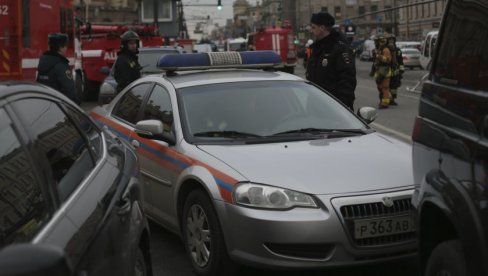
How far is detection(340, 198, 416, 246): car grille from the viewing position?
169 inches

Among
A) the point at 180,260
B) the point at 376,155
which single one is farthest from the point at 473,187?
the point at 180,260

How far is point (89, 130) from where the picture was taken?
12.5 feet

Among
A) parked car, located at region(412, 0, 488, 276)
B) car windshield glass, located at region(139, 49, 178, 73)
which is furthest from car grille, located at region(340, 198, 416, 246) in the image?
car windshield glass, located at region(139, 49, 178, 73)

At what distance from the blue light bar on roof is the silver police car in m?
0.01

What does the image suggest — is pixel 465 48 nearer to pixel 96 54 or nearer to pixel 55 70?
pixel 55 70

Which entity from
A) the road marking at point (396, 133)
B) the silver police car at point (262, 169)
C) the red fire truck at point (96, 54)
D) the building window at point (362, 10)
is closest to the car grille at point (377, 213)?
the silver police car at point (262, 169)

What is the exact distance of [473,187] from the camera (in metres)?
2.79

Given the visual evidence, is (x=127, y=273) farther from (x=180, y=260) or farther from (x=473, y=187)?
(x=180, y=260)

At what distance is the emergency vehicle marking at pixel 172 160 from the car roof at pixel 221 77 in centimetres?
55

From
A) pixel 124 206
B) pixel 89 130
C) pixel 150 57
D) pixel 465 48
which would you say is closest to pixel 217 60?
pixel 89 130

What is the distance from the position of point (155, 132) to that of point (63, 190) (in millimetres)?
2507

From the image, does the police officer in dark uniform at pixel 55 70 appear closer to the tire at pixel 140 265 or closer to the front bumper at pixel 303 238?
the front bumper at pixel 303 238

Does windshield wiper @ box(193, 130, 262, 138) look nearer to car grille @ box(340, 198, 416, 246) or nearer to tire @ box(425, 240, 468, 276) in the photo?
car grille @ box(340, 198, 416, 246)

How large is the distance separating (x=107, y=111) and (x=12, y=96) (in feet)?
13.6
